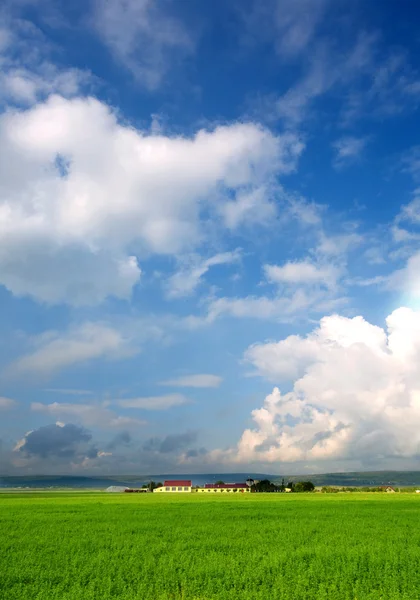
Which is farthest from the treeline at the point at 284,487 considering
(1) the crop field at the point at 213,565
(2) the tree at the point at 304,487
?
(1) the crop field at the point at 213,565

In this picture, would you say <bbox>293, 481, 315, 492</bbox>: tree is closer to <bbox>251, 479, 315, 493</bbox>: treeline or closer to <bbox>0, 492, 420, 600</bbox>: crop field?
<bbox>251, 479, 315, 493</bbox>: treeline

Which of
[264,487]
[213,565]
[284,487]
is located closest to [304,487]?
[284,487]

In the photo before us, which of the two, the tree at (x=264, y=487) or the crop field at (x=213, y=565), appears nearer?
the crop field at (x=213, y=565)

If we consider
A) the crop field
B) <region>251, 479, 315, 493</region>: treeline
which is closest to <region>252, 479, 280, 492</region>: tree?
<region>251, 479, 315, 493</region>: treeline

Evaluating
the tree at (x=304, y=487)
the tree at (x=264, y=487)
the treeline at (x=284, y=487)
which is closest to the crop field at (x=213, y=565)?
the tree at (x=304, y=487)

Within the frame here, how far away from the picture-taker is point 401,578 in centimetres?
1869

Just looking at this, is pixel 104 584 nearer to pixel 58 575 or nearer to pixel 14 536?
pixel 58 575

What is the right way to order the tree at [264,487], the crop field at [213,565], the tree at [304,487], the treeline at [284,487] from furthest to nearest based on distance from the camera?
1. the tree at [264,487]
2. the treeline at [284,487]
3. the tree at [304,487]
4. the crop field at [213,565]

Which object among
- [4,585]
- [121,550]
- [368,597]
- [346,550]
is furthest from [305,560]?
[4,585]

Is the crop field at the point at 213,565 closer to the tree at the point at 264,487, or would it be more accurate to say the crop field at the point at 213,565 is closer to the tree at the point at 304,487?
the tree at the point at 304,487

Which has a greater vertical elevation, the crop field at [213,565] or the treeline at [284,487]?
the crop field at [213,565]

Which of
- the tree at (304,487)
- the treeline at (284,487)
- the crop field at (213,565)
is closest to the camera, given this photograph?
the crop field at (213,565)

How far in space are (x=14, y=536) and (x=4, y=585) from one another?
16.6 m

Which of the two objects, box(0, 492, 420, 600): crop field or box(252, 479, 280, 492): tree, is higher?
box(0, 492, 420, 600): crop field
